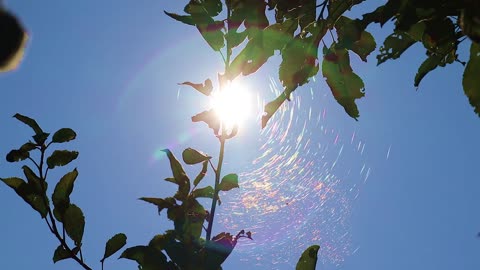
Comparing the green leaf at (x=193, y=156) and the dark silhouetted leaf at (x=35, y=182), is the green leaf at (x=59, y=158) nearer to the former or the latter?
the dark silhouetted leaf at (x=35, y=182)

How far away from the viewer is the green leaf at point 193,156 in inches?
71.3

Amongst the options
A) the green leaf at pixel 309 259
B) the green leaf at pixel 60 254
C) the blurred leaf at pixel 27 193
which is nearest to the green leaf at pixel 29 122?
the blurred leaf at pixel 27 193

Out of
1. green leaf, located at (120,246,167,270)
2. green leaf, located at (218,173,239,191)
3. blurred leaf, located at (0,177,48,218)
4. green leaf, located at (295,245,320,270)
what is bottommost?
green leaf, located at (295,245,320,270)

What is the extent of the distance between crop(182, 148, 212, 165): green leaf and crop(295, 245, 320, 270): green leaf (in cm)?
48

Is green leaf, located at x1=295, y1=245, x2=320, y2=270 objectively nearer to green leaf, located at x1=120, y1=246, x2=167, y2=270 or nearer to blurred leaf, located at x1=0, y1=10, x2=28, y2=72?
green leaf, located at x1=120, y1=246, x2=167, y2=270

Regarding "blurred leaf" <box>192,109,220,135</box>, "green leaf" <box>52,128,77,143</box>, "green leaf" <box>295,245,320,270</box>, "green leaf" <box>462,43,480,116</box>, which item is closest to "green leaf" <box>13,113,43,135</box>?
"green leaf" <box>52,128,77,143</box>

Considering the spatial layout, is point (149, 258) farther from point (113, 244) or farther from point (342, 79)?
point (342, 79)

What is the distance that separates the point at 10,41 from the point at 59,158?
1621mm

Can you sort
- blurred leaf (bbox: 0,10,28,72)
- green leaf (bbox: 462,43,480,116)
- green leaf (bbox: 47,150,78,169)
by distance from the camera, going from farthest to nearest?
1. green leaf (bbox: 47,150,78,169)
2. green leaf (bbox: 462,43,480,116)
3. blurred leaf (bbox: 0,10,28,72)

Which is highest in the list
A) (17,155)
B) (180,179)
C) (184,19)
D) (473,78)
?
(184,19)

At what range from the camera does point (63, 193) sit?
1791 millimetres

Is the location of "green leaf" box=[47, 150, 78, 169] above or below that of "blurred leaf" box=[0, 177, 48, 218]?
above

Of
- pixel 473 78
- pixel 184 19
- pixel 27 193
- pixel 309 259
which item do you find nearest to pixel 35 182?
pixel 27 193

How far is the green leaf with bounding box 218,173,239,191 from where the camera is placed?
1745 millimetres
